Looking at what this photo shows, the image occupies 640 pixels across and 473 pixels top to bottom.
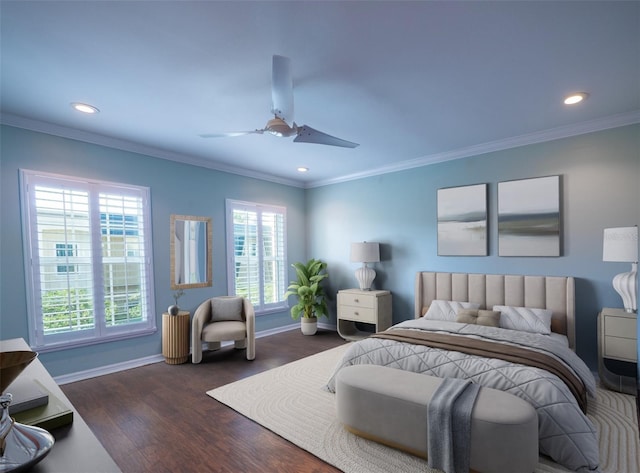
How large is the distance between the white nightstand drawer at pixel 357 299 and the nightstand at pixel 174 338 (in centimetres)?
236

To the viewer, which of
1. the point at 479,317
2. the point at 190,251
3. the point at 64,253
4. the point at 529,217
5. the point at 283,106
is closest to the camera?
the point at 283,106

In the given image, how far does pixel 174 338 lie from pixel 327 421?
2357 millimetres

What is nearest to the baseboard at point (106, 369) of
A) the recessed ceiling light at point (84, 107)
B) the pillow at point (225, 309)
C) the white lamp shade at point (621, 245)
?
the pillow at point (225, 309)

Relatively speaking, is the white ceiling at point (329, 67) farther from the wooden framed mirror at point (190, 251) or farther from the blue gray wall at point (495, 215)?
the wooden framed mirror at point (190, 251)

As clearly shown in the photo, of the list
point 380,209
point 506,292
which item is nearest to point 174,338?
point 380,209

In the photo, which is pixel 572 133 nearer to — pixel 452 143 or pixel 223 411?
pixel 452 143

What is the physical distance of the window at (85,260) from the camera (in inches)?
133

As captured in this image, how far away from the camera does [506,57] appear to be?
2.30m

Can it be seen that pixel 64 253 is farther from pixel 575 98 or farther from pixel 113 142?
pixel 575 98

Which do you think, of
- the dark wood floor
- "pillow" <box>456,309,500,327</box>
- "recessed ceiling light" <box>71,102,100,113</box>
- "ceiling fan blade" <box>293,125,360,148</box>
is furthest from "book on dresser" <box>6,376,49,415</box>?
"pillow" <box>456,309,500,327</box>

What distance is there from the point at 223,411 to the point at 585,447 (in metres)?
2.69

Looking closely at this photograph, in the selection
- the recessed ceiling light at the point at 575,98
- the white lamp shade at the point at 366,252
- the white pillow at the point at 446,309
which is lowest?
the white pillow at the point at 446,309

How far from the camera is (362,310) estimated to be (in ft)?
16.5

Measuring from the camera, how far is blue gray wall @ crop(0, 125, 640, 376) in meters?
3.35
